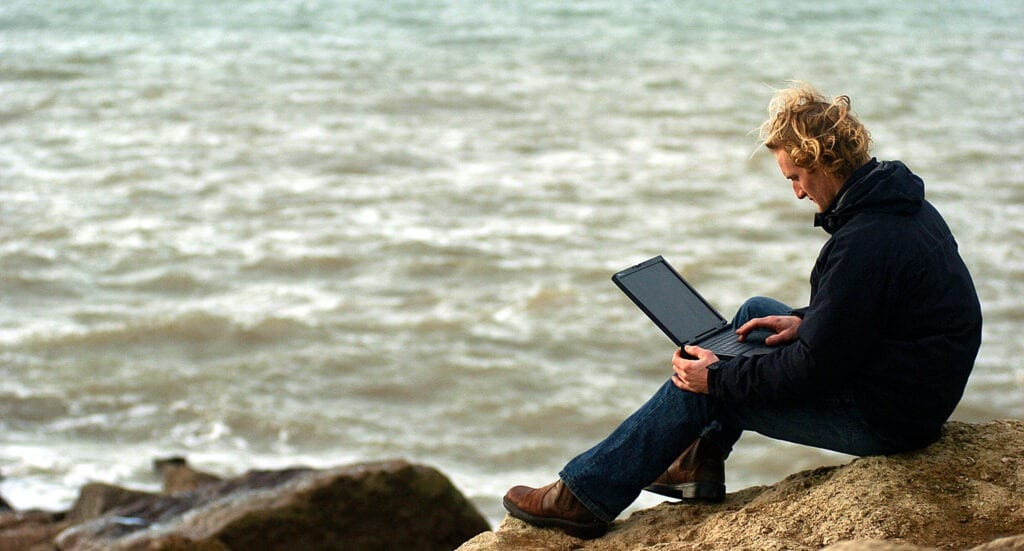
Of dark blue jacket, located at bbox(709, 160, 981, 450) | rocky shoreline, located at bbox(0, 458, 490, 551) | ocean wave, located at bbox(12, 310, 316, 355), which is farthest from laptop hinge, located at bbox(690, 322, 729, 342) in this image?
ocean wave, located at bbox(12, 310, 316, 355)

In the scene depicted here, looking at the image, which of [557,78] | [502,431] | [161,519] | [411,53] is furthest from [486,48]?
[161,519]

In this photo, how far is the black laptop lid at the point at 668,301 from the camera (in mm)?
4090

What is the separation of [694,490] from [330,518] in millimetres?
2405

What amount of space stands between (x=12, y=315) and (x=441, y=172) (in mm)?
5714

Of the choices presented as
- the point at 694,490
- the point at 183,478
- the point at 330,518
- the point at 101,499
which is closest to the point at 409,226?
the point at 183,478

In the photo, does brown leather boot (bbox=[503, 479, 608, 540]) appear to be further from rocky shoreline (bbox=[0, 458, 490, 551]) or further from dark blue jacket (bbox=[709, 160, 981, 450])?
rocky shoreline (bbox=[0, 458, 490, 551])

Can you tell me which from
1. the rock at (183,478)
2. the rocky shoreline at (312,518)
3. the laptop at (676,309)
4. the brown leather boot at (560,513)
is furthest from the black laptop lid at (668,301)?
the rock at (183,478)

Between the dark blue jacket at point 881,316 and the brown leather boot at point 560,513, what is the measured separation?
30.4 inches

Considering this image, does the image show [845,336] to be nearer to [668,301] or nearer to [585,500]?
[668,301]

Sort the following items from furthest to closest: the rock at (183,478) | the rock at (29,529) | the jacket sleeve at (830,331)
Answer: the rock at (183,478), the rock at (29,529), the jacket sleeve at (830,331)

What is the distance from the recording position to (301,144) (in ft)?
56.0

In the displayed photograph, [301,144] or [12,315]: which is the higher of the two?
[301,144]

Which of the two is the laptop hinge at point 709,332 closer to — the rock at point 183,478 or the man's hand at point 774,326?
the man's hand at point 774,326

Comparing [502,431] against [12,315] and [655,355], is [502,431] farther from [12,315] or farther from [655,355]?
[12,315]
